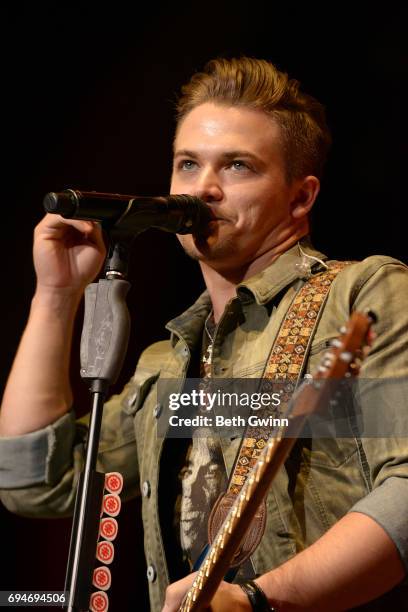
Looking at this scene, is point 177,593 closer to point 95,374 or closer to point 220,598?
point 220,598

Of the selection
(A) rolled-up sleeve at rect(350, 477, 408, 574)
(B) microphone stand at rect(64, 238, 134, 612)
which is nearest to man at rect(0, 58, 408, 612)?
(A) rolled-up sleeve at rect(350, 477, 408, 574)

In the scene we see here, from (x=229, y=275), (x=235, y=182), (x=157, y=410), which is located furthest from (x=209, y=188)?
(x=157, y=410)

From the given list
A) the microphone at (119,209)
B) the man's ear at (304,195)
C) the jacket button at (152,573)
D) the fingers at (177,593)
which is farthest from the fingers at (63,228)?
the fingers at (177,593)

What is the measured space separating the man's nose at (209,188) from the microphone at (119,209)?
0.42 ft

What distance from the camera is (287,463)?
153cm

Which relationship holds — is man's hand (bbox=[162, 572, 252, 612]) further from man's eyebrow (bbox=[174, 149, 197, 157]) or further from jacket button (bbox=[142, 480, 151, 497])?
man's eyebrow (bbox=[174, 149, 197, 157])

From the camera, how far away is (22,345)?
76.3 inches

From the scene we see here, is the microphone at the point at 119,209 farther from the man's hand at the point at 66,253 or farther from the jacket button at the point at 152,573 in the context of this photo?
the jacket button at the point at 152,573

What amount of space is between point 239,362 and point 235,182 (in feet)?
1.17

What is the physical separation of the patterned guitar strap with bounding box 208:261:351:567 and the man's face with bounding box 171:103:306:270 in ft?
0.61

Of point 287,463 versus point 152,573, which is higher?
point 287,463

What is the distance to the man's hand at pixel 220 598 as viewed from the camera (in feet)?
4.16

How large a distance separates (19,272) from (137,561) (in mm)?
815

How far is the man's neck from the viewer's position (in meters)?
1.82
